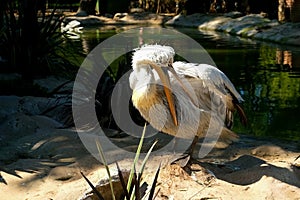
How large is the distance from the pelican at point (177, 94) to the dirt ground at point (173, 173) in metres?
0.30

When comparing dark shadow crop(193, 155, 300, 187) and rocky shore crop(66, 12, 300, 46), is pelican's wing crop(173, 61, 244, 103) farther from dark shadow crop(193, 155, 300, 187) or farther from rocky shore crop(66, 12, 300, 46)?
rocky shore crop(66, 12, 300, 46)

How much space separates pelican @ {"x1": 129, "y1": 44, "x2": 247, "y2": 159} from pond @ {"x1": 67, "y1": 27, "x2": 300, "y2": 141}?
1.87 m

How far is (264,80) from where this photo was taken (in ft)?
28.2

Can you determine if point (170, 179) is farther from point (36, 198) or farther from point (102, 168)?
point (36, 198)

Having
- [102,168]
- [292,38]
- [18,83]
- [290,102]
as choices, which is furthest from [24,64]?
[292,38]

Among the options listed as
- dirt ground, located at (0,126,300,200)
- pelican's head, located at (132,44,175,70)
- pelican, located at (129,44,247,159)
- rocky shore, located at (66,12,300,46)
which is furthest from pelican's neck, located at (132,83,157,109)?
rocky shore, located at (66,12,300,46)

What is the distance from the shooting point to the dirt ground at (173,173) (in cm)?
320

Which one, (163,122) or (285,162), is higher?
(163,122)

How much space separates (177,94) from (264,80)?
18.0 ft

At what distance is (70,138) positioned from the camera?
14.7 ft

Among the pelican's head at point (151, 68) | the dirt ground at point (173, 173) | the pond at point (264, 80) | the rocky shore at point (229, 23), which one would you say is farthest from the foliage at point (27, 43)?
the rocky shore at point (229, 23)

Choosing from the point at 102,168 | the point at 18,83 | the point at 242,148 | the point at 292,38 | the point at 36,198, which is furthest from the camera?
the point at 292,38

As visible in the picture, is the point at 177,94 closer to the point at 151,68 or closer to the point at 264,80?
the point at 151,68

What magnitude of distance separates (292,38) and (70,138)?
34.8ft
